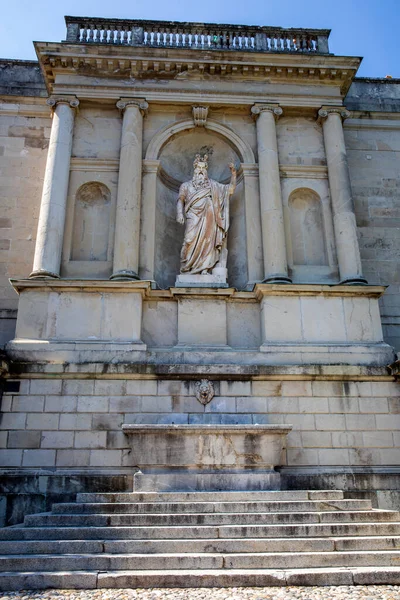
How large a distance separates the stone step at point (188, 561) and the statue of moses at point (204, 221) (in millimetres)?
7518

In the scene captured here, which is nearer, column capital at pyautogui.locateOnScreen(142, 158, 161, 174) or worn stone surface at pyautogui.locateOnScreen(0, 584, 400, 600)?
worn stone surface at pyautogui.locateOnScreen(0, 584, 400, 600)

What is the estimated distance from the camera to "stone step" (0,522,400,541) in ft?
25.0

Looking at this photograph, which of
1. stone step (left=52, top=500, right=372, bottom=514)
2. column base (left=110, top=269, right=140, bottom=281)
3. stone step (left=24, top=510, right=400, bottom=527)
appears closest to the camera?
stone step (left=24, top=510, right=400, bottom=527)

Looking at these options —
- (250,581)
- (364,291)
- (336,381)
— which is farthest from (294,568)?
(364,291)

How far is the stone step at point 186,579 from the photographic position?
21.2 feet

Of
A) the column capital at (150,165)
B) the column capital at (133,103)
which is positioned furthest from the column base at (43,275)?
the column capital at (133,103)

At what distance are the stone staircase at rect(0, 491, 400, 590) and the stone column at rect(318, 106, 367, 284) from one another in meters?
6.26

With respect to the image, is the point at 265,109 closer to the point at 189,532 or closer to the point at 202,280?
the point at 202,280

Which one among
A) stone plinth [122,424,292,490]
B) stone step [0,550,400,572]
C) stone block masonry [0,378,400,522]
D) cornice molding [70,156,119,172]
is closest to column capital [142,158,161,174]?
cornice molding [70,156,119,172]

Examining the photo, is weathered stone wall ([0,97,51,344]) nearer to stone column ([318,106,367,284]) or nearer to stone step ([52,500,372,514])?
stone step ([52,500,372,514])

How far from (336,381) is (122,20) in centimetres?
1117

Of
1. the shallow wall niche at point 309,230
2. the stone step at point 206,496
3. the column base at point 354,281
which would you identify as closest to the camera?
the stone step at point 206,496

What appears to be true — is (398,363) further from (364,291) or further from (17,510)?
(17,510)

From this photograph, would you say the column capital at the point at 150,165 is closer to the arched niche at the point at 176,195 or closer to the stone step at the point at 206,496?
the arched niche at the point at 176,195
